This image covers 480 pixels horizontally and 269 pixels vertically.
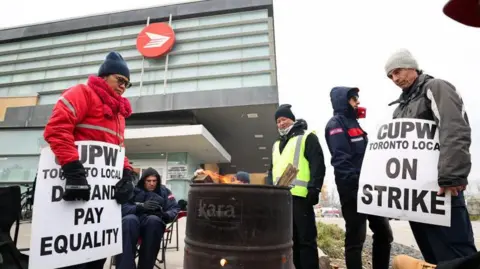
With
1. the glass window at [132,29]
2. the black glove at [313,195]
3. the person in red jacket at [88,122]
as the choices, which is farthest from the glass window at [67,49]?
the black glove at [313,195]

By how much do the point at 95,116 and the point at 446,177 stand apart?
2350 millimetres

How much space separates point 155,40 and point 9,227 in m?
16.7

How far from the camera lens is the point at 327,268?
11.8ft

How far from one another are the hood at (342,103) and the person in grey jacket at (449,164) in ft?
3.15

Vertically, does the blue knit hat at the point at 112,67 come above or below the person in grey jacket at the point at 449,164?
above

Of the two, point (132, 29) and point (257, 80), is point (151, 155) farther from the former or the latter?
point (132, 29)

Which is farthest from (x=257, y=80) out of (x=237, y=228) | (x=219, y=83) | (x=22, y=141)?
(x=237, y=228)

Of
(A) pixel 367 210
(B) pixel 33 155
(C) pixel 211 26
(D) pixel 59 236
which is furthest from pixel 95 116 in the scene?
(C) pixel 211 26

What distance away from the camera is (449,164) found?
1.71 metres

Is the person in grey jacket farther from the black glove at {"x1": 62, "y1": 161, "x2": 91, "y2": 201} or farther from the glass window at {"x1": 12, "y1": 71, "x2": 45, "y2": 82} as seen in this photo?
the glass window at {"x1": 12, "y1": 71, "x2": 45, "y2": 82}

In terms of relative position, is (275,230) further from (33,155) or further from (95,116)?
(33,155)

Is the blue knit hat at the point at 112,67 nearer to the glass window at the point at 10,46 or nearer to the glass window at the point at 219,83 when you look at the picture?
the glass window at the point at 219,83

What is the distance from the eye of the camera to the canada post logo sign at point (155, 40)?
1667cm

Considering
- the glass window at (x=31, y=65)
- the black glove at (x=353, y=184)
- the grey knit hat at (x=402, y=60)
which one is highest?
the glass window at (x=31, y=65)
